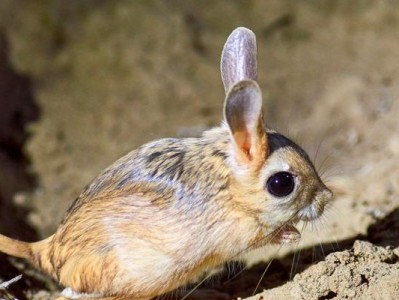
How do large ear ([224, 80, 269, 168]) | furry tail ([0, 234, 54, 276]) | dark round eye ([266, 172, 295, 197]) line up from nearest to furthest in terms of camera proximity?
large ear ([224, 80, 269, 168]) < dark round eye ([266, 172, 295, 197]) < furry tail ([0, 234, 54, 276])

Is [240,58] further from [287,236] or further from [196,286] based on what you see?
[196,286]

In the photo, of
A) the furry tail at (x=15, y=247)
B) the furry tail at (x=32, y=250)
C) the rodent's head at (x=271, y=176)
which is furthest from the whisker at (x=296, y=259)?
the furry tail at (x=15, y=247)

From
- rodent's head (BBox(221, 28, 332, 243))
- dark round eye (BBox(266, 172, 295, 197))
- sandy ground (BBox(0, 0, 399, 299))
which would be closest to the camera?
rodent's head (BBox(221, 28, 332, 243))

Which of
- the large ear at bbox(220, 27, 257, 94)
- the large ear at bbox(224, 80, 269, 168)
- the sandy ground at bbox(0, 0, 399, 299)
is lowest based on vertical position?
the large ear at bbox(224, 80, 269, 168)

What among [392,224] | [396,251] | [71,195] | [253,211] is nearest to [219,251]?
[253,211]

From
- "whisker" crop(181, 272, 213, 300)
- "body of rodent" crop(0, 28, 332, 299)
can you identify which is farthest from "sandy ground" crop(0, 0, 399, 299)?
"body of rodent" crop(0, 28, 332, 299)

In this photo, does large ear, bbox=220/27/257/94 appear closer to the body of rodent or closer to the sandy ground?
the body of rodent
